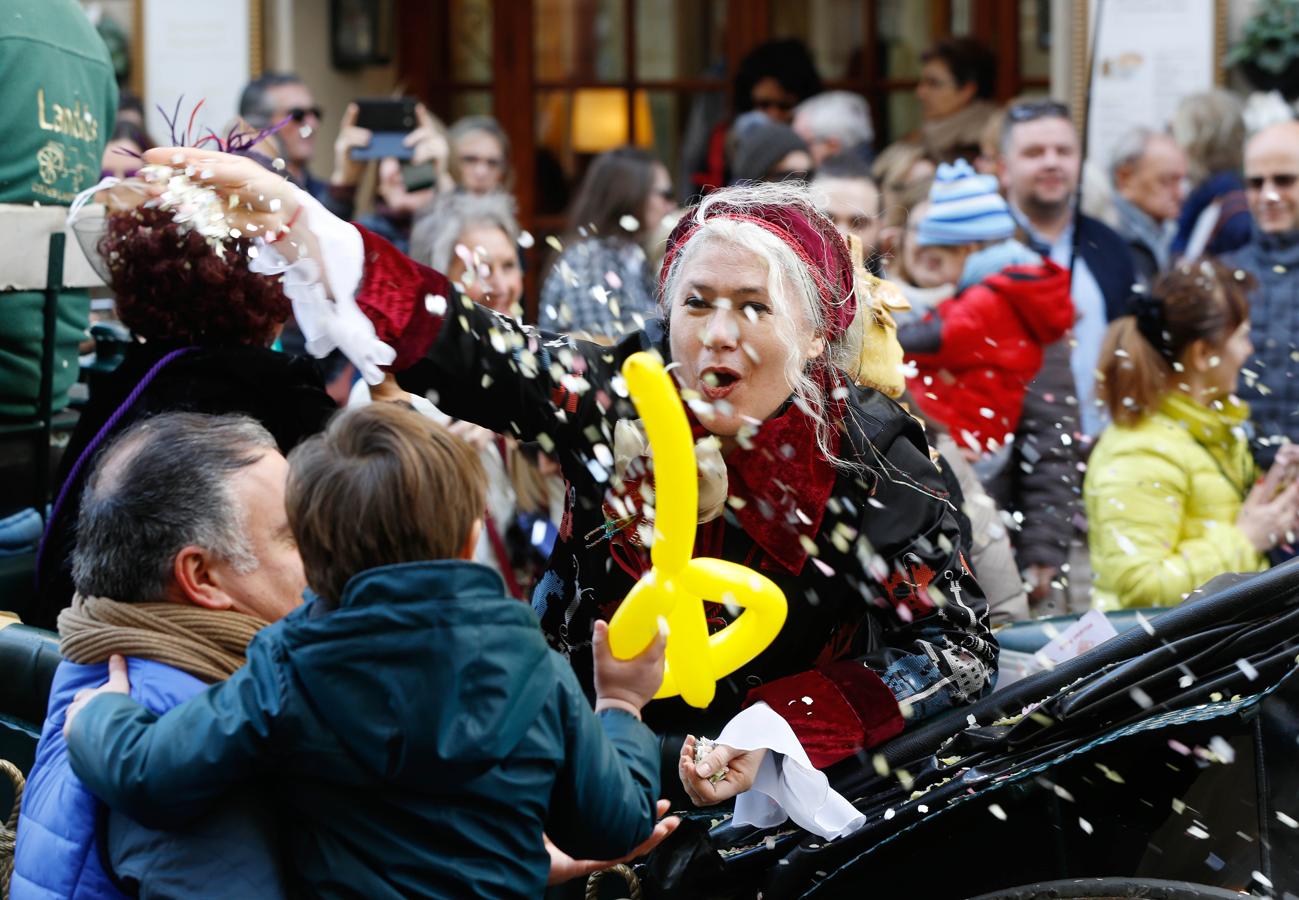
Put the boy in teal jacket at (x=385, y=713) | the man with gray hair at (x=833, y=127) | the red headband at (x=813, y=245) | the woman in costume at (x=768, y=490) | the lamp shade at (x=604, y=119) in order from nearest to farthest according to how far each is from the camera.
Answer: the boy in teal jacket at (x=385, y=713)
the woman in costume at (x=768, y=490)
the red headband at (x=813, y=245)
the man with gray hair at (x=833, y=127)
the lamp shade at (x=604, y=119)

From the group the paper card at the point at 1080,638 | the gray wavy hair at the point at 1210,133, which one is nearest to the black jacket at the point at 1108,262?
the gray wavy hair at the point at 1210,133

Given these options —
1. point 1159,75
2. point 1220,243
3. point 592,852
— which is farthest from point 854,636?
point 1159,75

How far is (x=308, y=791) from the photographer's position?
7.04 feet

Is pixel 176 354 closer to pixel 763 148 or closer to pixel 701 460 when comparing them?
pixel 701 460

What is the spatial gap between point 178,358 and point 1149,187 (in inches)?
187

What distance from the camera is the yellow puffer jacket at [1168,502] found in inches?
167

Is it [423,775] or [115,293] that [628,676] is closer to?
[423,775]

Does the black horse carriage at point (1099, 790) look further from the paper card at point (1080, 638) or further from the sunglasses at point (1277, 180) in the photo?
the sunglasses at point (1277, 180)

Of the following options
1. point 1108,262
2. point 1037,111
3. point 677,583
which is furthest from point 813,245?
point 1037,111

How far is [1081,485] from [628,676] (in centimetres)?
278

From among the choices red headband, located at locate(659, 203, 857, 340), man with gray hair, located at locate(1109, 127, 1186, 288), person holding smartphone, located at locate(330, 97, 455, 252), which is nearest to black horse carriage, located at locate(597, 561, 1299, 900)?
red headband, located at locate(659, 203, 857, 340)

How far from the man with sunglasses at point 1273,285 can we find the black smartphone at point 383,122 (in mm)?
2961

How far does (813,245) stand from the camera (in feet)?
9.44

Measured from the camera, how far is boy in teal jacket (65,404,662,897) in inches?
81.0
